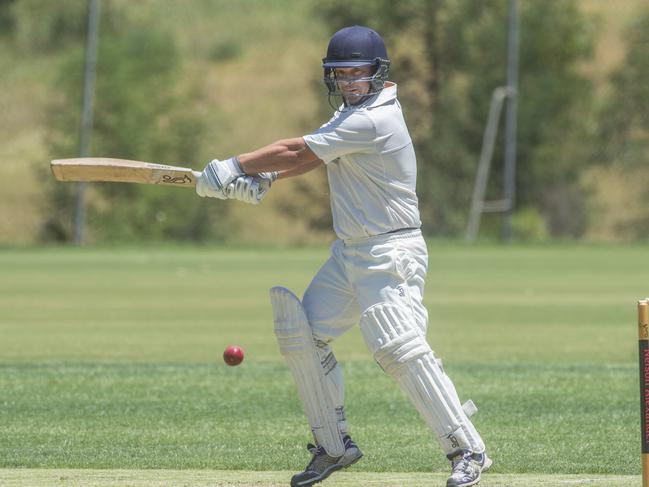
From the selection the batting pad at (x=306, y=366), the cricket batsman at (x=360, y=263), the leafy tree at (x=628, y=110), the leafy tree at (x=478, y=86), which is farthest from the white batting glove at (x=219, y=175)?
the leafy tree at (x=628, y=110)

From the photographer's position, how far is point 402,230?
654cm

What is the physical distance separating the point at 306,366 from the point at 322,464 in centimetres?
47

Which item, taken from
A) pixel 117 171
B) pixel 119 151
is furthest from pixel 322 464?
pixel 119 151

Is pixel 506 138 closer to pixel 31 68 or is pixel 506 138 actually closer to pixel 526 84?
pixel 526 84

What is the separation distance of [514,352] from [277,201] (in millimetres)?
28710

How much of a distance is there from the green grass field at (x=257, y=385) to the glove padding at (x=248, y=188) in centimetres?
136

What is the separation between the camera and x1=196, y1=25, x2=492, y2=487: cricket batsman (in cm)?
634

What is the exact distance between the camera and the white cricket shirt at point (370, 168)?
638 centimetres

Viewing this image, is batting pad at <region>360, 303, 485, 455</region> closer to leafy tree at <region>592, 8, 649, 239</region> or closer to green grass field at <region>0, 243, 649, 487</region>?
green grass field at <region>0, 243, 649, 487</region>

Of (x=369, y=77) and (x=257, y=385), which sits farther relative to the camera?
(x=257, y=385)

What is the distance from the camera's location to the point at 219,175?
6.36 metres

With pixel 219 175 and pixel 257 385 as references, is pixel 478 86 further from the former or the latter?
pixel 219 175

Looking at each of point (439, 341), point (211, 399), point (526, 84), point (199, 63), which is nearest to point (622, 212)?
point (526, 84)

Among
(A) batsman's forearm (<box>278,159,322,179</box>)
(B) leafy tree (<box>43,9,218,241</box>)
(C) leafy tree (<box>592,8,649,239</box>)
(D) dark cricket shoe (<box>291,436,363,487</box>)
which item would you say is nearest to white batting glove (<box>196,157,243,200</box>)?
(A) batsman's forearm (<box>278,159,322,179</box>)
